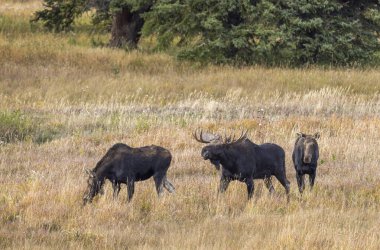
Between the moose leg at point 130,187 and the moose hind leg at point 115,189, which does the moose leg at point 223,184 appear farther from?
the moose hind leg at point 115,189

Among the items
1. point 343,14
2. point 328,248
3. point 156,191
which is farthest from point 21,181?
point 343,14

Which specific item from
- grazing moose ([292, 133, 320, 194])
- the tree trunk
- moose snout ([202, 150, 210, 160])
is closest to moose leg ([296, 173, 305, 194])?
grazing moose ([292, 133, 320, 194])

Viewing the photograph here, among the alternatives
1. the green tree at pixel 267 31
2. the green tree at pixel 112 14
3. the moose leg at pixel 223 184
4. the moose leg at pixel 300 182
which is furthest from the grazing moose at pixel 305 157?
the green tree at pixel 112 14

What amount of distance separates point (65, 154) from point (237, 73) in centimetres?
1207

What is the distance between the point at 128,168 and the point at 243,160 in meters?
1.67

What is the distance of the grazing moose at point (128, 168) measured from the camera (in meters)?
10.3

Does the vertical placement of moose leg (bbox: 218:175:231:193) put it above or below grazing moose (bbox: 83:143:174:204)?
below

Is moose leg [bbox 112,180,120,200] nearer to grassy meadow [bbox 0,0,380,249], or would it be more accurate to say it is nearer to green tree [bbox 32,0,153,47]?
grassy meadow [bbox 0,0,380,249]

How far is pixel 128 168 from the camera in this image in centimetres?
1043

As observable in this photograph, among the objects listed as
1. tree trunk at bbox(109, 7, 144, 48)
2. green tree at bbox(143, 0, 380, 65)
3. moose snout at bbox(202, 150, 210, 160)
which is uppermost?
moose snout at bbox(202, 150, 210, 160)

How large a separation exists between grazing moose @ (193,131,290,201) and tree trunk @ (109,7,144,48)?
21.2 metres

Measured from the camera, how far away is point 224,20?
28.1 meters

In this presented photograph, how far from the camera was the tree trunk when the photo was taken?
32.2 m

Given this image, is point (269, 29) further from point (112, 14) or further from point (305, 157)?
point (305, 157)
